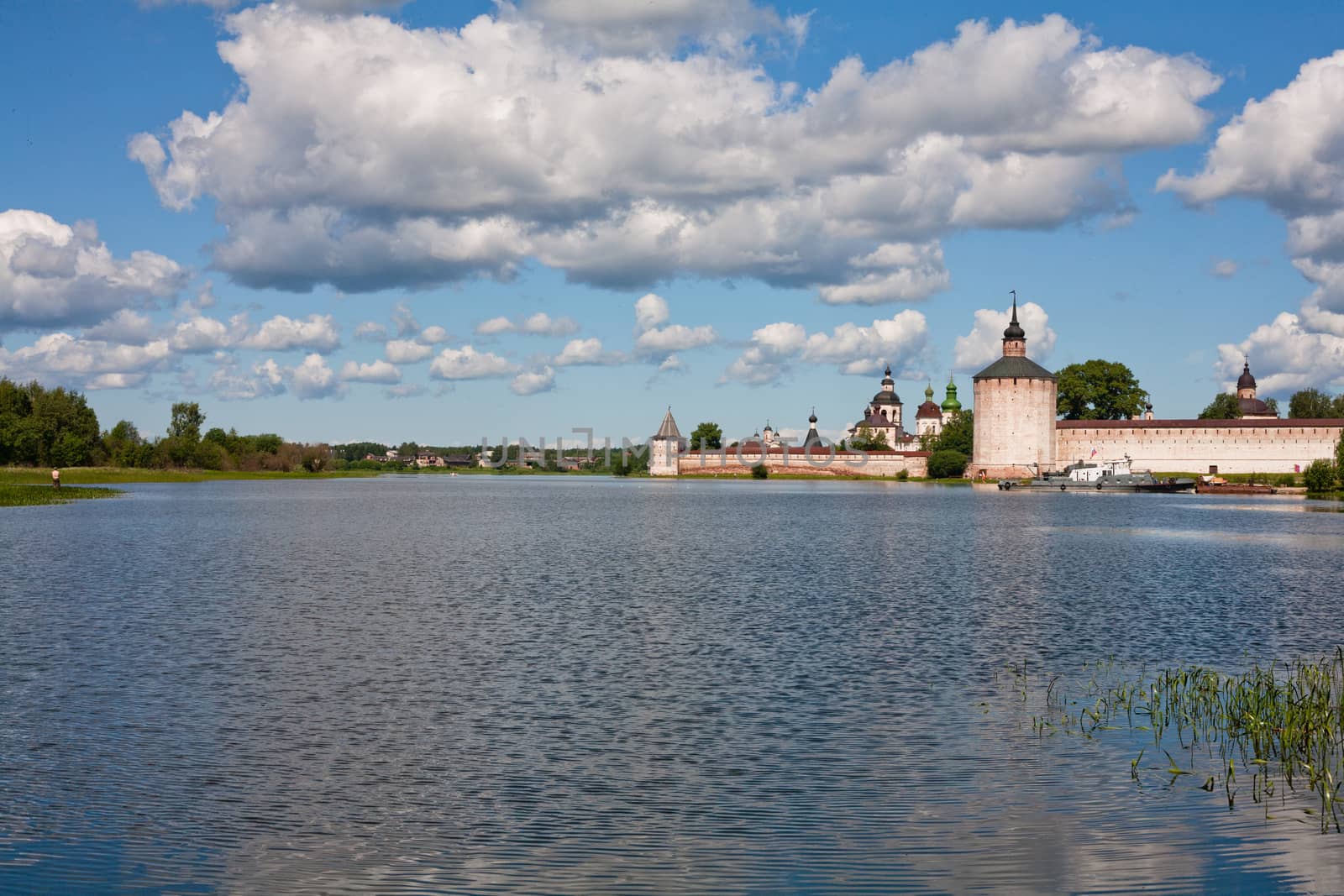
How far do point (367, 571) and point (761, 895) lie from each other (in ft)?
69.2

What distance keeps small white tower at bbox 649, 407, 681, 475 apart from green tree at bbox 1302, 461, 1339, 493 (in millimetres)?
95902

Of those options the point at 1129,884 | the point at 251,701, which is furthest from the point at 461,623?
the point at 1129,884

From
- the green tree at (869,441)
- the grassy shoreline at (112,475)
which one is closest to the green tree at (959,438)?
the green tree at (869,441)

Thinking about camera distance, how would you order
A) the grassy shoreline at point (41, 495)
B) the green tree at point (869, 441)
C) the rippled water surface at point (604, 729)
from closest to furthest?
1. the rippled water surface at point (604, 729)
2. the grassy shoreline at point (41, 495)
3. the green tree at point (869, 441)

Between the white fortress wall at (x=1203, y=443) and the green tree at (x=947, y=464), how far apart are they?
275 inches

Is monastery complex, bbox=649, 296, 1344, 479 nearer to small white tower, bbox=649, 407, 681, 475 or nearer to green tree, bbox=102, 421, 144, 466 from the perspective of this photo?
small white tower, bbox=649, 407, 681, 475

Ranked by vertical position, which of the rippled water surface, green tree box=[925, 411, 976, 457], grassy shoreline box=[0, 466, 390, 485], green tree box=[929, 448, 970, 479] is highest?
green tree box=[925, 411, 976, 457]

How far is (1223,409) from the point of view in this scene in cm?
13225

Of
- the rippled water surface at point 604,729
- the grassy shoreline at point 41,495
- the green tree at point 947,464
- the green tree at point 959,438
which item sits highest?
the green tree at point 959,438

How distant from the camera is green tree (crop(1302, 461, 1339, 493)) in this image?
71.1 meters

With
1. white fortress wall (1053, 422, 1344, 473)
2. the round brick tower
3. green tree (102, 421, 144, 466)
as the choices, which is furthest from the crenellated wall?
green tree (102, 421, 144, 466)

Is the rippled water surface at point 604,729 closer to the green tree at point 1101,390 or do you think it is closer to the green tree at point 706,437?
the green tree at point 1101,390

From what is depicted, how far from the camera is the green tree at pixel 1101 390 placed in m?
120

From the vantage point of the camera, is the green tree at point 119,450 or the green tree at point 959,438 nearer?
the green tree at point 119,450
